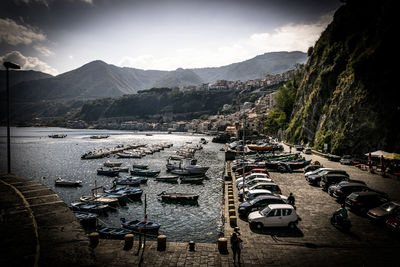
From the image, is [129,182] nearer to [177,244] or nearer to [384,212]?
[177,244]

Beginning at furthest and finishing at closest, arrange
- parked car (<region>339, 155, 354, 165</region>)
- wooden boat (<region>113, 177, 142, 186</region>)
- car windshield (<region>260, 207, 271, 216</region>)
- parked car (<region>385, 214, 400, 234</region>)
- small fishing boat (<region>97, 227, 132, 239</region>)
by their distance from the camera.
A: wooden boat (<region>113, 177, 142, 186</region>), parked car (<region>339, 155, 354, 165</region>), small fishing boat (<region>97, 227, 132, 239</region>), car windshield (<region>260, 207, 271, 216</region>), parked car (<region>385, 214, 400, 234</region>)

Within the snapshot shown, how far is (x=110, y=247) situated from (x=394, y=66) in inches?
1825

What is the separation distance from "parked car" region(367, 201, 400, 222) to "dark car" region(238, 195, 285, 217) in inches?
218

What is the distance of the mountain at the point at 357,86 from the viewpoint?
3581cm

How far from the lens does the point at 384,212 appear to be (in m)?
14.6

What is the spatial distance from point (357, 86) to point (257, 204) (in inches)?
A: 1381

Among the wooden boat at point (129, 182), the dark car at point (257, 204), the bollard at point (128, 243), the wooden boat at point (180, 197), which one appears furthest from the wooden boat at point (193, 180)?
the bollard at point (128, 243)

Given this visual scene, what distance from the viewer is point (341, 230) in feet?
46.9

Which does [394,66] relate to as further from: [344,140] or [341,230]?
[341,230]

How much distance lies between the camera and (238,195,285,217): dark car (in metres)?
16.9

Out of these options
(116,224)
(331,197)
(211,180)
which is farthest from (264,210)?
(211,180)

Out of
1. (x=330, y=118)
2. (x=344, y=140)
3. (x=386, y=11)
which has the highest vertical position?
(x=386, y=11)

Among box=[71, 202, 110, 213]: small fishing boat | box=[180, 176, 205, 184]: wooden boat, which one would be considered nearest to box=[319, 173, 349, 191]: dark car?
box=[180, 176, 205, 184]: wooden boat

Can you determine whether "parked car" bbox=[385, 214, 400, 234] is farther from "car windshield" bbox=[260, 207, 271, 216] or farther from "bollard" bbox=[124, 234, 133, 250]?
"bollard" bbox=[124, 234, 133, 250]
